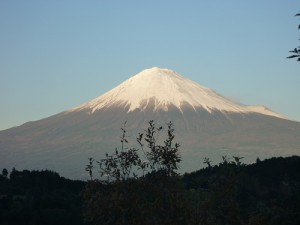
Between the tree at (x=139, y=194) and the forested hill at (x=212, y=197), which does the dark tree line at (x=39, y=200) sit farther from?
the tree at (x=139, y=194)

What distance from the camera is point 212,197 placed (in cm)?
2464

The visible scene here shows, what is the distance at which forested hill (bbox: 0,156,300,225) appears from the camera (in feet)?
78.9

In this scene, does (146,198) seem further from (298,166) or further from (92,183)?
(298,166)

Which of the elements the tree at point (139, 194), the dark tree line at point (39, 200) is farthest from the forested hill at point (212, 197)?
the tree at point (139, 194)

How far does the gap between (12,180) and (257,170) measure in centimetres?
2758

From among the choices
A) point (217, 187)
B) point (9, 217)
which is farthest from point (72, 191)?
point (217, 187)

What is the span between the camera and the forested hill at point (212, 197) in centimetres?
2405

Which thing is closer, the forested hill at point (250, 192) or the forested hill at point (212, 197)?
the forested hill at point (212, 197)

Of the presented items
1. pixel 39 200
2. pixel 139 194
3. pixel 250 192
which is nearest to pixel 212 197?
pixel 139 194

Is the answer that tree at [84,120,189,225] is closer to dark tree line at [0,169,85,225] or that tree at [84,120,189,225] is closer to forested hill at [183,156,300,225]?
forested hill at [183,156,300,225]

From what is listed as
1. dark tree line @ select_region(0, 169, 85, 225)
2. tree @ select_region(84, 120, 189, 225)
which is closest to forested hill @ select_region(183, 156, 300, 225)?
tree @ select_region(84, 120, 189, 225)

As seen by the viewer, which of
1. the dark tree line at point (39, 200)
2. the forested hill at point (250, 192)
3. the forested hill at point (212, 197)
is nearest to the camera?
the forested hill at point (212, 197)

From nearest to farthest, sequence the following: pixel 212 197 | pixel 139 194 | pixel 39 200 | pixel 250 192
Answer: pixel 139 194, pixel 212 197, pixel 39 200, pixel 250 192

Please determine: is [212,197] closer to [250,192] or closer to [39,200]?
[39,200]
